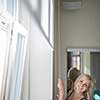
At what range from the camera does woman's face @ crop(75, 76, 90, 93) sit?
7.29ft

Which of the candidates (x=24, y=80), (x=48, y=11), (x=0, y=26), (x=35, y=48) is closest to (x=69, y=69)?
(x=48, y=11)

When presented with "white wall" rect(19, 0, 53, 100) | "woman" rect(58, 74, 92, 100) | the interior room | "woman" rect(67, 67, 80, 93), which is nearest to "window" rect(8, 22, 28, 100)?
the interior room

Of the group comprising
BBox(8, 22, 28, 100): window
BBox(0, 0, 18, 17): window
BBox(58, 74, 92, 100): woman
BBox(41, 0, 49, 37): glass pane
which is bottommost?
BBox(58, 74, 92, 100): woman

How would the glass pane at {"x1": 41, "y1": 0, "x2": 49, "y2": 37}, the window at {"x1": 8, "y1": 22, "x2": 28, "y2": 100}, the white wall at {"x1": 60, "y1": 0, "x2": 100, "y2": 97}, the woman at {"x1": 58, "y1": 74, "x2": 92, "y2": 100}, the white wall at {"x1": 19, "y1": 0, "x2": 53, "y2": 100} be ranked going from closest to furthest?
the window at {"x1": 8, "y1": 22, "x2": 28, "y2": 100}
the white wall at {"x1": 19, "y1": 0, "x2": 53, "y2": 100}
the glass pane at {"x1": 41, "y1": 0, "x2": 49, "y2": 37}
the woman at {"x1": 58, "y1": 74, "x2": 92, "y2": 100}
the white wall at {"x1": 60, "y1": 0, "x2": 100, "y2": 97}

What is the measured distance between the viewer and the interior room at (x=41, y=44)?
96 cm

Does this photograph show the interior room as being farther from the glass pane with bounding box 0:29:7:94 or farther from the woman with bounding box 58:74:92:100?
the woman with bounding box 58:74:92:100

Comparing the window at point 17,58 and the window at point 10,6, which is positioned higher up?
the window at point 10,6

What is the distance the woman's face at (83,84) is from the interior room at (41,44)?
317 mm

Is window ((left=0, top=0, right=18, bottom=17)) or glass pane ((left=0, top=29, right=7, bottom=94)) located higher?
window ((left=0, top=0, right=18, bottom=17))

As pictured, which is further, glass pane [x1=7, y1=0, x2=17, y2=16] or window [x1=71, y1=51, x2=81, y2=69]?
window [x1=71, y1=51, x2=81, y2=69]

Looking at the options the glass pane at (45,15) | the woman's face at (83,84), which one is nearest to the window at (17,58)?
the glass pane at (45,15)

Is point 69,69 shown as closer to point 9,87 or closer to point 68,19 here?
point 68,19

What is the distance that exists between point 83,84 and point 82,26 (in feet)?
3.90

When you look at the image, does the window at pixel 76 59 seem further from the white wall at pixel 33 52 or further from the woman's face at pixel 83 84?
the white wall at pixel 33 52
